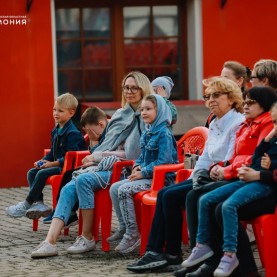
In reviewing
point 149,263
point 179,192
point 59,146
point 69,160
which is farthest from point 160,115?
point 59,146

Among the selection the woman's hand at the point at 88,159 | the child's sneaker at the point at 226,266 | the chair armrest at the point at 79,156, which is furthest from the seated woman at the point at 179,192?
the chair armrest at the point at 79,156

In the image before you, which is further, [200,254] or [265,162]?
[200,254]

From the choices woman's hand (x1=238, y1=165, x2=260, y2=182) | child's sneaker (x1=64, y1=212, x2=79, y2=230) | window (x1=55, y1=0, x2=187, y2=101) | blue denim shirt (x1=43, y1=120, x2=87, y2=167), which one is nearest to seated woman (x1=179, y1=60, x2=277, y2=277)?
woman's hand (x1=238, y1=165, x2=260, y2=182)

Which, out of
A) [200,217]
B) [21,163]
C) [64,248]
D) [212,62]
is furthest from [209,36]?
[200,217]

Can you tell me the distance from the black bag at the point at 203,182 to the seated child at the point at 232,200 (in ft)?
0.54

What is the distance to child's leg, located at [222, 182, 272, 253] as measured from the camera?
8.38 m

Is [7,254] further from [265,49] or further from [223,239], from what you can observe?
[265,49]

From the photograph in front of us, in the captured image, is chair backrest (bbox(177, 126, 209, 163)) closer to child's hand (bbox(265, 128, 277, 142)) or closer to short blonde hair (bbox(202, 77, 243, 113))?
short blonde hair (bbox(202, 77, 243, 113))

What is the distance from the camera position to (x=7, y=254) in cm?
1034

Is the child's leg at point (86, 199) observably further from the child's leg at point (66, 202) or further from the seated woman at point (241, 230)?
the seated woman at point (241, 230)

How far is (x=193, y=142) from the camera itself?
1048 cm

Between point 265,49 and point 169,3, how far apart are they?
138cm

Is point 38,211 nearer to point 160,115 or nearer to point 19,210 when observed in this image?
point 19,210

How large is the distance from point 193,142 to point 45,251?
1.60m
